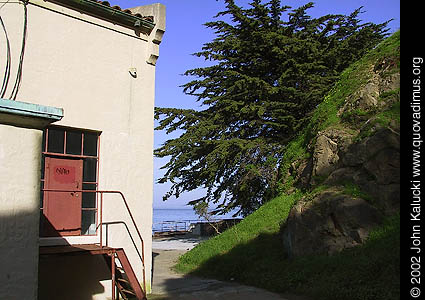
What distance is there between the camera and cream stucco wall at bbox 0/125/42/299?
16.0 ft

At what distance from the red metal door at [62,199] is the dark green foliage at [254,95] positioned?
386 inches

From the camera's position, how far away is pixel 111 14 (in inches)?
391

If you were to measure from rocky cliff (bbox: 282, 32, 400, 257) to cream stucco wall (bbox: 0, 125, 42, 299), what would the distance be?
7086 mm

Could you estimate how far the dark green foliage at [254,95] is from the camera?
18.9 meters

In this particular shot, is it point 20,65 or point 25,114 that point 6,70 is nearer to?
point 20,65

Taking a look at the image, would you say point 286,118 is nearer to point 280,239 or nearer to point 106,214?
point 280,239

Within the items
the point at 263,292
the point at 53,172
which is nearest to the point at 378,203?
the point at 263,292

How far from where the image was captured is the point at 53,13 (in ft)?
30.2

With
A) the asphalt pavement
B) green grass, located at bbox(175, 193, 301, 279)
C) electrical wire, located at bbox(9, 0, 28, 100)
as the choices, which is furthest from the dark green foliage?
electrical wire, located at bbox(9, 0, 28, 100)

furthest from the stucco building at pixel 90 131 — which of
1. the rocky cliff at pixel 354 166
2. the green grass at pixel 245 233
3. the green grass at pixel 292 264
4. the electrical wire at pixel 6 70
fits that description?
the green grass at pixel 245 233

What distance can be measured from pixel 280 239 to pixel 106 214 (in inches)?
228

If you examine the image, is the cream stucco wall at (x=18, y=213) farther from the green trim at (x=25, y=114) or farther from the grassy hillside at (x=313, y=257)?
the grassy hillside at (x=313, y=257)

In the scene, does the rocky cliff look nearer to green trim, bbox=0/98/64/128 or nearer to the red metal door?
the red metal door
